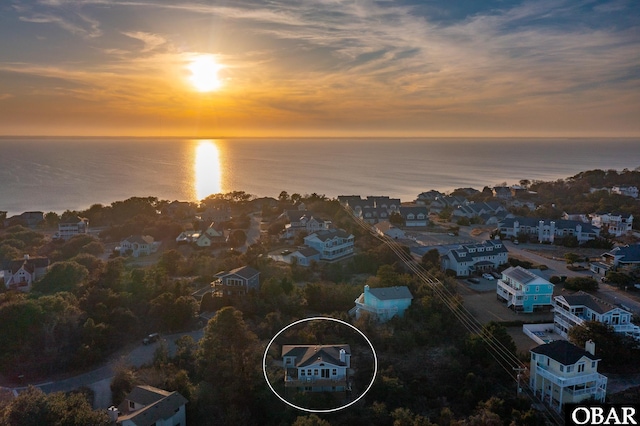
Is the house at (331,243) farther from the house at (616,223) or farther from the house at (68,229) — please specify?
the house at (616,223)

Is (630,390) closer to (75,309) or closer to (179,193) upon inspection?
(75,309)

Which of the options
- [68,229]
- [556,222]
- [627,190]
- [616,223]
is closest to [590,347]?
[556,222]

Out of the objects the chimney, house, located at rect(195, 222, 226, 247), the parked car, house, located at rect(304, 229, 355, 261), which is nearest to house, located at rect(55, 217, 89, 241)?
house, located at rect(195, 222, 226, 247)

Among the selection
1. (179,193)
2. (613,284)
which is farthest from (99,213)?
(613,284)

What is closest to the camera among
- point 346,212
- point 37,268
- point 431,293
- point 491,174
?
point 431,293

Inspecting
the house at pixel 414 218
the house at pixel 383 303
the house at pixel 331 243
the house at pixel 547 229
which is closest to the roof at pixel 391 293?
the house at pixel 383 303

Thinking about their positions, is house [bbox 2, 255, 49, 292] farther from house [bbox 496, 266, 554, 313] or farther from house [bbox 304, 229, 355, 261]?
house [bbox 496, 266, 554, 313]
